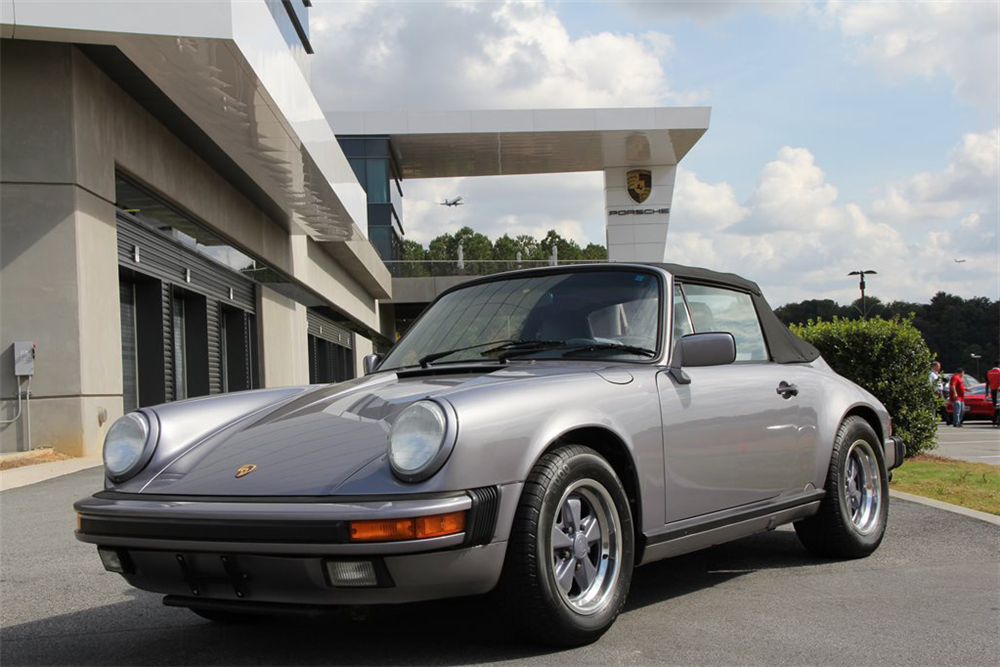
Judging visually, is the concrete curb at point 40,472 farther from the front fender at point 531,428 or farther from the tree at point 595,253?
the tree at point 595,253

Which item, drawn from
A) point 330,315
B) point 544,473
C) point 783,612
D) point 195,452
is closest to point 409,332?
point 195,452

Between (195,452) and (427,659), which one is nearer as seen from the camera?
(427,659)

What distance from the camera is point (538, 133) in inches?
1626

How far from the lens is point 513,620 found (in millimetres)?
3402

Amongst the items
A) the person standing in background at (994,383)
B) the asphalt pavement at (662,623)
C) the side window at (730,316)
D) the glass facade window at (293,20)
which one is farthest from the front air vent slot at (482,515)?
the person standing in background at (994,383)

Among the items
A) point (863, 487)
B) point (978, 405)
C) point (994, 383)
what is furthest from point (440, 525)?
point (978, 405)

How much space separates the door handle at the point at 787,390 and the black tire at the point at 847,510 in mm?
462

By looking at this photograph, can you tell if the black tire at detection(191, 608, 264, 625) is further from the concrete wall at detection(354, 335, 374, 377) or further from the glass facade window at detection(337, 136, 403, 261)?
the concrete wall at detection(354, 335, 374, 377)

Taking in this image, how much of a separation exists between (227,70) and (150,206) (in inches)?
165

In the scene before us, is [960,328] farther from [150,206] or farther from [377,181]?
[150,206]

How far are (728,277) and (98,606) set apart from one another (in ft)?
11.3

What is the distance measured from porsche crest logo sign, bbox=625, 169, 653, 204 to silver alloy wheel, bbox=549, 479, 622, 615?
4394cm

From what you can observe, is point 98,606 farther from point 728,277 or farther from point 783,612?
point 728,277

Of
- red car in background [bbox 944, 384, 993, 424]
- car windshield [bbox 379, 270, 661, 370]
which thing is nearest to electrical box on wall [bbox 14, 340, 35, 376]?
car windshield [bbox 379, 270, 661, 370]
